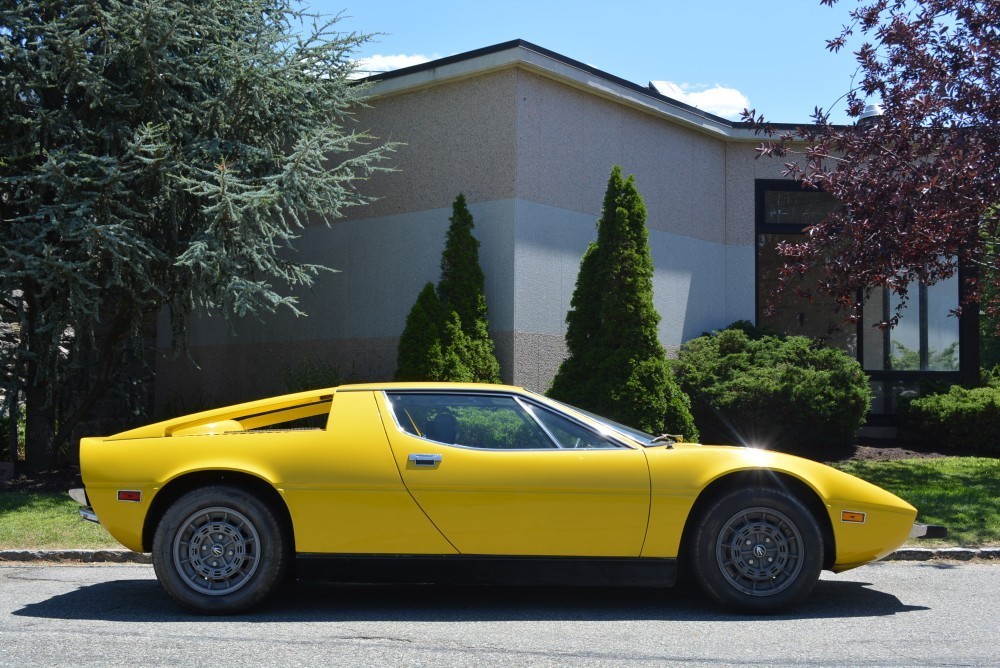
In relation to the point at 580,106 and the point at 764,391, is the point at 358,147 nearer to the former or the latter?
the point at 580,106

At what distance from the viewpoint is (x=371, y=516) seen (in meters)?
6.18

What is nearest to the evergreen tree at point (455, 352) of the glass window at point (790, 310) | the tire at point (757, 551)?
the glass window at point (790, 310)

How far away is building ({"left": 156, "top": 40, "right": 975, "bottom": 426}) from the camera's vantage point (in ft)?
45.4

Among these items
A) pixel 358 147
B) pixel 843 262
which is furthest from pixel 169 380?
pixel 843 262

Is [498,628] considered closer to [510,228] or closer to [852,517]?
[852,517]

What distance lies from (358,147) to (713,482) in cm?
1066

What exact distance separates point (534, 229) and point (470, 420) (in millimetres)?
7782

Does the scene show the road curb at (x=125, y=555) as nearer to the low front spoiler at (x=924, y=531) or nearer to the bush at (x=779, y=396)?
the low front spoiler at (x=924, y=531)

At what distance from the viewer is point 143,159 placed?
1120 cm

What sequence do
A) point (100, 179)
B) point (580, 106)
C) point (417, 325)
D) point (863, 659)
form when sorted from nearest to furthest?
point (863, 659), point (100, 179), point (417, 325), point (580, 106)

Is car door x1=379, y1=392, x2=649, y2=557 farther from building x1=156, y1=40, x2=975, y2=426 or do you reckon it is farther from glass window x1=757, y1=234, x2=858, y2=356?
glass window x1=757, y1=234, x2=858, y2=356

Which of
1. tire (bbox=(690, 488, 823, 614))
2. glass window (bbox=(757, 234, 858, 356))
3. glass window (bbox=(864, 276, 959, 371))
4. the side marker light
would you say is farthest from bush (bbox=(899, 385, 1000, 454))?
tire (bbox=(690, 488, 823, 614))

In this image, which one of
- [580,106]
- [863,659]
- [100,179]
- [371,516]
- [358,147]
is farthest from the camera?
[358,147]

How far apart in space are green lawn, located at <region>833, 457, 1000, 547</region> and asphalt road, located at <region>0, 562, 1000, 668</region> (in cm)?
166
